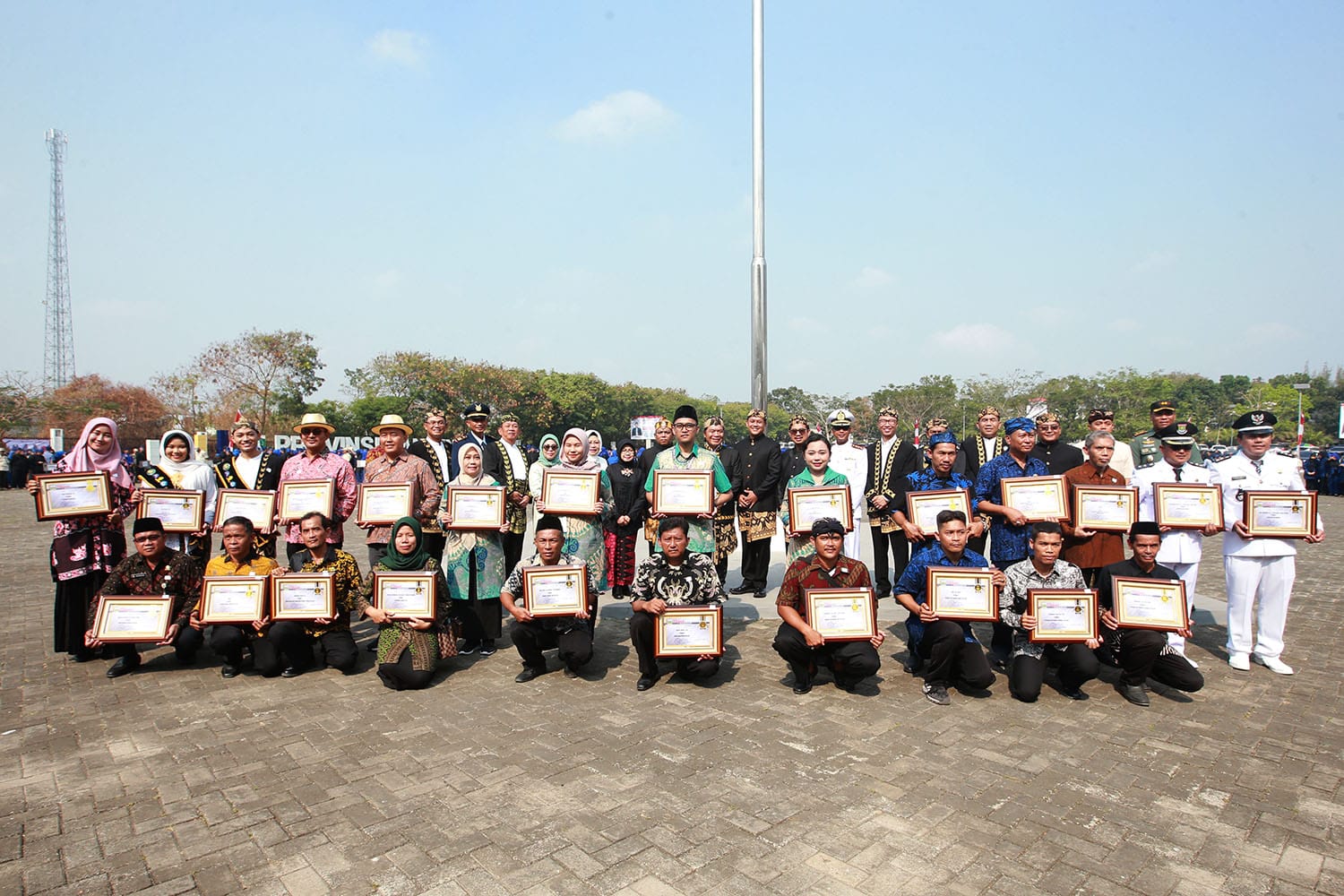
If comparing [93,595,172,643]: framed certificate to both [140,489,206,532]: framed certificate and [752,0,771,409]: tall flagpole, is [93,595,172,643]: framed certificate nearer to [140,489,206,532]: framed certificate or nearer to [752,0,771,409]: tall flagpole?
[140,489,206,532]: framed certificate

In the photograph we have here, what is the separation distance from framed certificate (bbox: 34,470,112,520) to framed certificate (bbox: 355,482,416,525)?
208 centimetres

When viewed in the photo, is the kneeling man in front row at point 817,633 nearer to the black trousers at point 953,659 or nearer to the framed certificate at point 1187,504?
the black trousers at point 953,659

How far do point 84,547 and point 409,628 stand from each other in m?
3.10

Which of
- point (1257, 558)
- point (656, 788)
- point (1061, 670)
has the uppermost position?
point (1257, 558)

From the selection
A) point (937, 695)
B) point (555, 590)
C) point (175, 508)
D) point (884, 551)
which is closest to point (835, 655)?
point (937, 695)

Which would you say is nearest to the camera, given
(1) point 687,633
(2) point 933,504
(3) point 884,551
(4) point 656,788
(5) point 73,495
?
(4) point 656,788

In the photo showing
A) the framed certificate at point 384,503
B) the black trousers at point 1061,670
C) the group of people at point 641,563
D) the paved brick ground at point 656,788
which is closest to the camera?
the paved brick ground at point 656,788

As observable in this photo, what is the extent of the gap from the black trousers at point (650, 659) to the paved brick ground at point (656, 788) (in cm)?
17

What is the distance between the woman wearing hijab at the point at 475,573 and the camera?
664cm

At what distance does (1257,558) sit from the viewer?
6191mm

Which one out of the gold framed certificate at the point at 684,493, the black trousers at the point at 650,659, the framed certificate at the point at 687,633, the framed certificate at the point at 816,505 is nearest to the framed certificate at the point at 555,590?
the black trousers at the point at 650,659

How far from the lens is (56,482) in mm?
6211

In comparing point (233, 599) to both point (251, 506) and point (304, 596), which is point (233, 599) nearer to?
point (304, 596)

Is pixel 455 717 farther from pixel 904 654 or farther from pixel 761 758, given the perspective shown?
pixel 904 654
